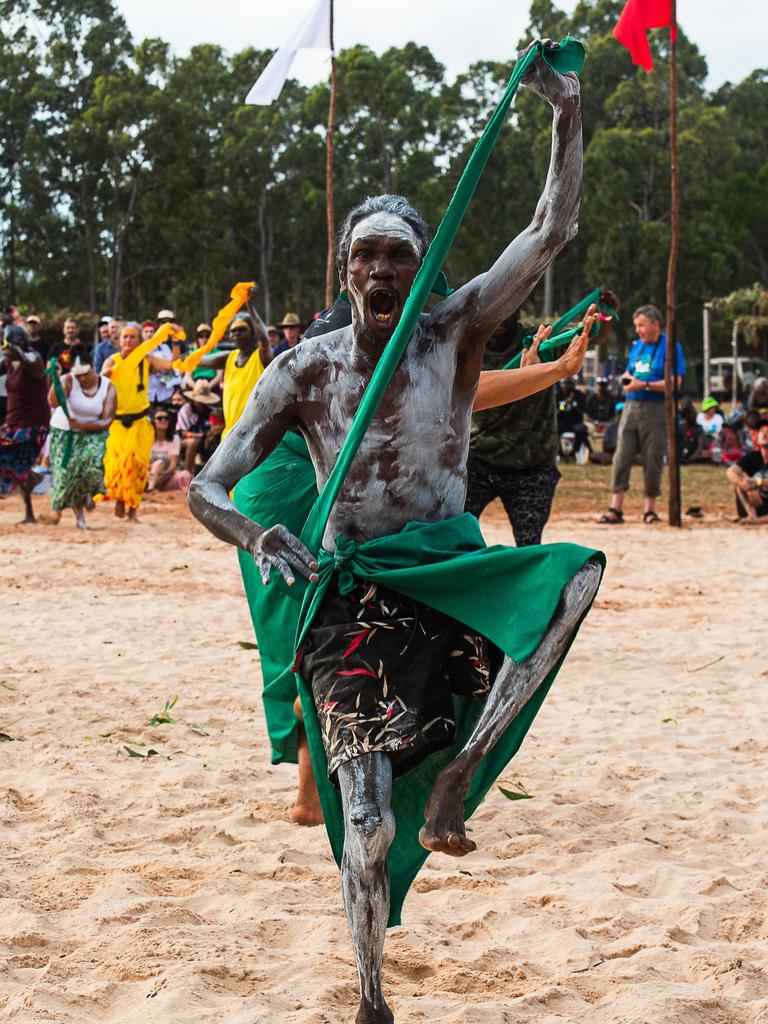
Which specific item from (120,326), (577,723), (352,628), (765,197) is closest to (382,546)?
(352,628)

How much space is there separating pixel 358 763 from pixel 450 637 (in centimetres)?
38

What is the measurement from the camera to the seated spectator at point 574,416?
20.4 m

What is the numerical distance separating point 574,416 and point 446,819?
1807 cm

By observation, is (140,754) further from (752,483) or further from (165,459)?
(165,459)

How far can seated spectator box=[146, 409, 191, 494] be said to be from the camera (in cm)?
1661

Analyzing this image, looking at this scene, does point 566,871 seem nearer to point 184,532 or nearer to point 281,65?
point 281,65

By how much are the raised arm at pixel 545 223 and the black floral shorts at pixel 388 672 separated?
2.39 feet

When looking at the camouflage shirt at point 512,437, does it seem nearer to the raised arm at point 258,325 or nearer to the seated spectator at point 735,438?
the raised arm at point 258,325

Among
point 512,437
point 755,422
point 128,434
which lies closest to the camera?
point 512,437

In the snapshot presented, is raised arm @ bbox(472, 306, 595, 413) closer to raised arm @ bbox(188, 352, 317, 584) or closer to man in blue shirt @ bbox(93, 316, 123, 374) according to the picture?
raised arm @ bbox(188, 352, 317, 584)

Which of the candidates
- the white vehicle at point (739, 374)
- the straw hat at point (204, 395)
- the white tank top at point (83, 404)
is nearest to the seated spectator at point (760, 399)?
the straw hat at point (204, 395)

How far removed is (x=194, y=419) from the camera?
1652cm

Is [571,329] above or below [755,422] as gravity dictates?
above

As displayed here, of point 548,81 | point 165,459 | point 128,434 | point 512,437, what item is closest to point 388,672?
point 548,81
